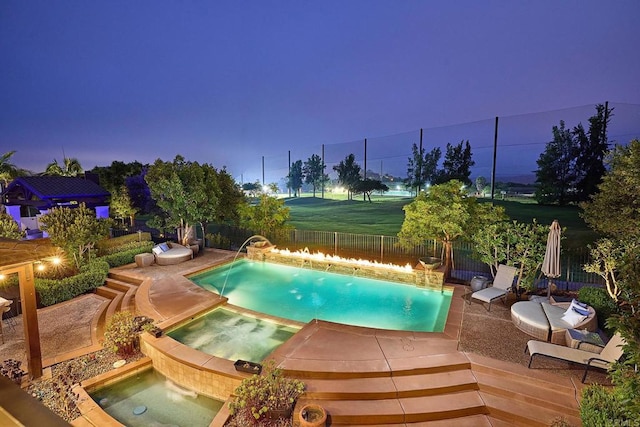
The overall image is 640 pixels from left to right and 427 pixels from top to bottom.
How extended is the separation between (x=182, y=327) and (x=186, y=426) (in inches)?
113

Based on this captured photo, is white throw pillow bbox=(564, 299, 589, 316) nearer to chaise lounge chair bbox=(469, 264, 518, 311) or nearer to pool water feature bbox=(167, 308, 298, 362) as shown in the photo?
chaise lounge chair bbox=(469, 264, 518, 311)

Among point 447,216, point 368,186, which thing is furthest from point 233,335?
point 368,186

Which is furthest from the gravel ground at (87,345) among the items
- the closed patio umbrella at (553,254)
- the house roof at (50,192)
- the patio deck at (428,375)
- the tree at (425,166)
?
the tree at (425,166)

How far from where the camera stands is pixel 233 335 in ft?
24.1

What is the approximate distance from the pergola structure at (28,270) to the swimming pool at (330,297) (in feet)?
15.2

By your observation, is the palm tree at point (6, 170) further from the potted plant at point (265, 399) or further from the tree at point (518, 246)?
the tree at point (518, 246)

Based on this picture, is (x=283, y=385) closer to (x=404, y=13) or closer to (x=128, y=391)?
(x=128, y=391)

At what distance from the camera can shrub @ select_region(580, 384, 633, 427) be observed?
3549 millimetres

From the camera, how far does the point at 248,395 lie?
15.4 feet

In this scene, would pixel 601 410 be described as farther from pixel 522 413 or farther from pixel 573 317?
pixel 573 317

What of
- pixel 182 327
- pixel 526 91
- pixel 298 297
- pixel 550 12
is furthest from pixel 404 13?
pixel 182 327

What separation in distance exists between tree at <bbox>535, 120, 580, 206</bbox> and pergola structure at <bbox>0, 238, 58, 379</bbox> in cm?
3130

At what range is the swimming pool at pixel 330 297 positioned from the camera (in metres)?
8.45

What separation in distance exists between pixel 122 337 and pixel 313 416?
462cm
